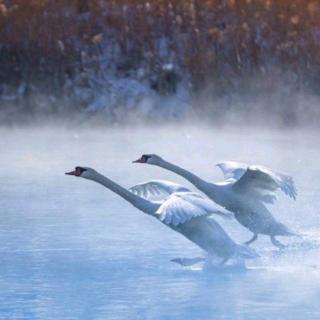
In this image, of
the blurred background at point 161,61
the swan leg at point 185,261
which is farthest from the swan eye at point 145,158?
the blurred background at point 161,61

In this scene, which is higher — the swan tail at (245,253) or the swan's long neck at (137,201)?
the swan's long neck at (137,201)

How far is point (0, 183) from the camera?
12586 millimetres

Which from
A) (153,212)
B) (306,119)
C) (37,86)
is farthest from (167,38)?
(153,212)

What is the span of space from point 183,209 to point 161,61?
18.1 meters

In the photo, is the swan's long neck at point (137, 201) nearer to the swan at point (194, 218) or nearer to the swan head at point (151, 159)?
the swan at point (194, 218)

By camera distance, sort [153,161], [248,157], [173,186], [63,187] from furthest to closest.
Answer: [248,157], [63,187], [153,161], [173,186]

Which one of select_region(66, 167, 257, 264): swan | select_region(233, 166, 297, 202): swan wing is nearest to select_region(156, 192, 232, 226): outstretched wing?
select_region(66, 167, 257, 264): swan

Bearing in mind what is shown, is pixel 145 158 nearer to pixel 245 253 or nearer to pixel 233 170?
pixel 233 170

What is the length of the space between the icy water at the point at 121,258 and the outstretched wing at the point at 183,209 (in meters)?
0.31

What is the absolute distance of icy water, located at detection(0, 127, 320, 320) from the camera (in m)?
7.26

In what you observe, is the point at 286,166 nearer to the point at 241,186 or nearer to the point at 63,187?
the point at 63,187

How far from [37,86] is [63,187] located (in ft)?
43.1

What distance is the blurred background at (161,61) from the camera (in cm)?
2350

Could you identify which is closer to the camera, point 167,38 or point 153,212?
point 153,212
